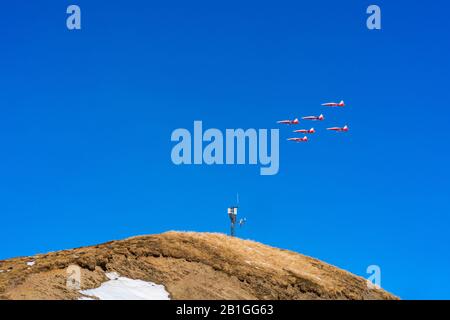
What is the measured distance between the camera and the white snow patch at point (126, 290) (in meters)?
40.2

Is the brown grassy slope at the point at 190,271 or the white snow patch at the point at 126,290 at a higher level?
the brown grassy slope at the point at 190,271

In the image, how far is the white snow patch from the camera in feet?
132

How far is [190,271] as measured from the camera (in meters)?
45.2

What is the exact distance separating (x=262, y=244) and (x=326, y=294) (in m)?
9.83

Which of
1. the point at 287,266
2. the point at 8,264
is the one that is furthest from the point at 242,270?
the point at 8,264

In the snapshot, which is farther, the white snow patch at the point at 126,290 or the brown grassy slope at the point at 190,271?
the brown grassy slope at the point at 190,271

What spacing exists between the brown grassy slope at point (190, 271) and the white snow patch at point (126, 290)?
558 millimetres

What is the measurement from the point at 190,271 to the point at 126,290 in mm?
5527

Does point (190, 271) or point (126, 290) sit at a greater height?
point (190, 271)

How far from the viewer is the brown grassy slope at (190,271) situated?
138ft

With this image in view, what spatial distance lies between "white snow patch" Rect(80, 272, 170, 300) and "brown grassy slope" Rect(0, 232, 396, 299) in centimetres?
56
